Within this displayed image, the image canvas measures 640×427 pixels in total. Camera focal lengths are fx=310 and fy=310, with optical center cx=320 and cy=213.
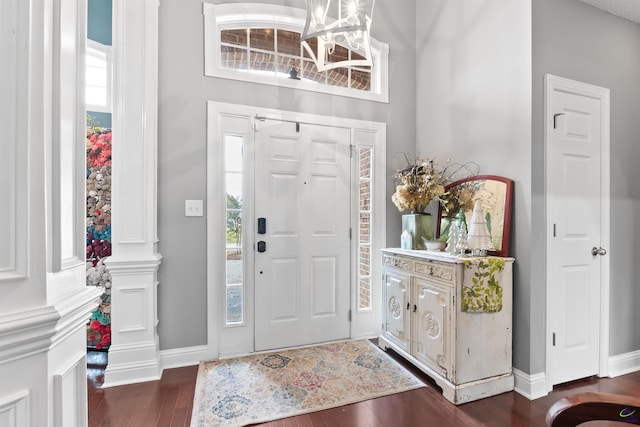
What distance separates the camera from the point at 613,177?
96.8 inches

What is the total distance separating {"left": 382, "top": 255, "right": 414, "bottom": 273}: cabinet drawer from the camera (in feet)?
8.36

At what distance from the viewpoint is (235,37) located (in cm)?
286

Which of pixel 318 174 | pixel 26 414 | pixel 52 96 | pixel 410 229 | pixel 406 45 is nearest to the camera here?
pixel 26 414

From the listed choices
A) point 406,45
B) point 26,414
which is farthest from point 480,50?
point 26,414

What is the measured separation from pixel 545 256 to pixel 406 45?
8.21 ft

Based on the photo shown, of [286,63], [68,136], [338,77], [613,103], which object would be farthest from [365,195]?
[68,136]

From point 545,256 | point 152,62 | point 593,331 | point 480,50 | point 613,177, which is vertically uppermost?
point 480,50

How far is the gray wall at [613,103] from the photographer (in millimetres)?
2174

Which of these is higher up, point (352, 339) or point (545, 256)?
point (545, 256)

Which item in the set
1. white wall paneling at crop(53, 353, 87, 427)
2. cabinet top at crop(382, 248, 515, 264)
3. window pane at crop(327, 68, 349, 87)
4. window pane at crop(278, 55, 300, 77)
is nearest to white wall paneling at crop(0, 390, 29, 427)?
white wall paneling at crop(53, 353, 87, 427)

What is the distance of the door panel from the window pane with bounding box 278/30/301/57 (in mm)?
2233

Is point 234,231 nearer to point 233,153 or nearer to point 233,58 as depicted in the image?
→ point 233,153

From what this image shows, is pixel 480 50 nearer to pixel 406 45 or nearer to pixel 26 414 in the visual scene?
pixel 406 45

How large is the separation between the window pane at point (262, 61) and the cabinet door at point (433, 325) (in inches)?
91.9
